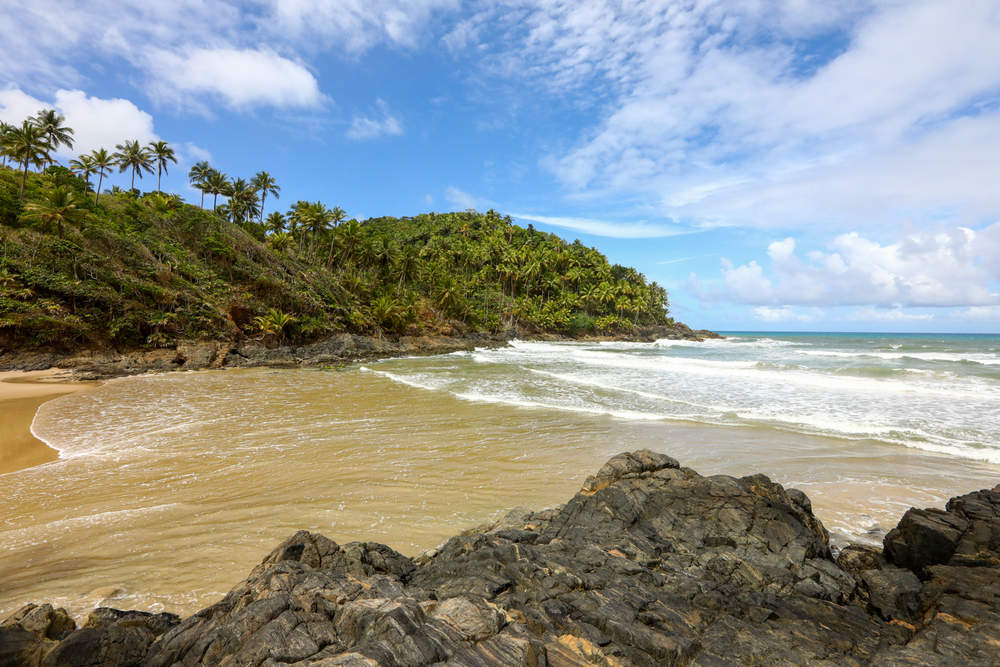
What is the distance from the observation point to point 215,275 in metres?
34.7

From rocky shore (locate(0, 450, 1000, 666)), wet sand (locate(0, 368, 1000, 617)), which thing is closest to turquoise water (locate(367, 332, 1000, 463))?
wet sand (locate(0, 368, 1000, 617))

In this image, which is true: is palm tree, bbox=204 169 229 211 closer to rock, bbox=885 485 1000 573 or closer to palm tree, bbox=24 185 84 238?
palm tree, bbox=24 185 84 238

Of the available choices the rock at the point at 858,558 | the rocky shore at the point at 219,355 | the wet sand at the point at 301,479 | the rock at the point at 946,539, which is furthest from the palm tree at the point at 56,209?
the rock at the point at 946,539

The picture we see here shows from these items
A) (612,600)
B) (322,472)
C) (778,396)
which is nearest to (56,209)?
(322,472)

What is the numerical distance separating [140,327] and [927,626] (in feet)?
119

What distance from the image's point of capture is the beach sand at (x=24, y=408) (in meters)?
9.10

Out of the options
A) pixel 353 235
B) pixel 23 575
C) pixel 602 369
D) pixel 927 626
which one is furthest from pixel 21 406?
pixel 353 235

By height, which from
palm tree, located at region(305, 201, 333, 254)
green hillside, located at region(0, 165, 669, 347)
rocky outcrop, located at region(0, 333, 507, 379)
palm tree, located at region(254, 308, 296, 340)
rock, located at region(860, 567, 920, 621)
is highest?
palm tree, located at region(305, 201, 333, 254)

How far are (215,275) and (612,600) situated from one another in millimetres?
41233

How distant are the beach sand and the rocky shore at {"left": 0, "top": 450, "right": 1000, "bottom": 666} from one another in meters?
8.52

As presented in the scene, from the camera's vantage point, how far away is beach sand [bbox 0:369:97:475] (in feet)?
29.9

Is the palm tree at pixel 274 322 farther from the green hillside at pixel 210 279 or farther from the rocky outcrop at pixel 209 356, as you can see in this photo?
the rocky outcrop at pixel 209 356

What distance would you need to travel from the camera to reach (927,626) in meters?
3.57

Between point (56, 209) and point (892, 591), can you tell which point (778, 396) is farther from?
point (56, 209)
